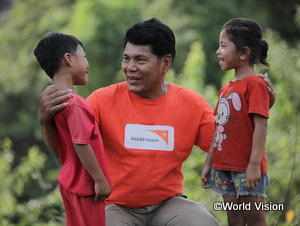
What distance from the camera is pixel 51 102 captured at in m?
3.17

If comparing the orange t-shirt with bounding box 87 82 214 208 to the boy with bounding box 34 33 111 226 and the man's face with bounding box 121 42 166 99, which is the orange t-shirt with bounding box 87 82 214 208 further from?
the boy with bounding box 34 33 111 226

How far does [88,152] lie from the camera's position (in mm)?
3064

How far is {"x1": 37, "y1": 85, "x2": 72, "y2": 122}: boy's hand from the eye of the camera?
3.16 m

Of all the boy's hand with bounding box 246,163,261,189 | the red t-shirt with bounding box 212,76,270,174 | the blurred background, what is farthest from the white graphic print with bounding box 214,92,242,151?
the blurred background

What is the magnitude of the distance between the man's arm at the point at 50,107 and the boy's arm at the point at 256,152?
0.95 metres

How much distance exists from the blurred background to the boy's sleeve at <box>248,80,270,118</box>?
1.85 meters

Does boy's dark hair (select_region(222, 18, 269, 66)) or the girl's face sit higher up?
boy's dark hair (select_region(222, 18, 269, 66))

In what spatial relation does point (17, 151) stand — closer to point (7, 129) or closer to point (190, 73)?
point (7, 129)

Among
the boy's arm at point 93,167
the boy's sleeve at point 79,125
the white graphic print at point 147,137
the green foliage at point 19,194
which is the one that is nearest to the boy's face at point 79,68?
the boy's sleeve at point 79,125

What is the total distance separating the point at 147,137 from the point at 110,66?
33.9 ft

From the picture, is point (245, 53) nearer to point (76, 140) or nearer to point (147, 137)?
point (147, 137)

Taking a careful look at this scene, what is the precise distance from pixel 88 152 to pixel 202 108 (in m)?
1.02

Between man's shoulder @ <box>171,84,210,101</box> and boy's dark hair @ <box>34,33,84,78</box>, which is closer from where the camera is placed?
boy's dark hair @ <box>34,33,84,78</box>

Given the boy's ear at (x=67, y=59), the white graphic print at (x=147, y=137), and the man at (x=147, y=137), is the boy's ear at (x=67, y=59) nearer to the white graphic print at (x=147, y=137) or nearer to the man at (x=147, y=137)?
the man at (x=147, y=137)
